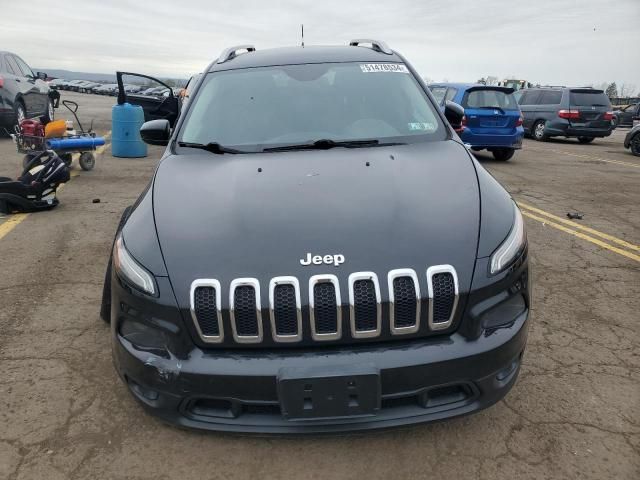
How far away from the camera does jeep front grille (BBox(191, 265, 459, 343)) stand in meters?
1.86

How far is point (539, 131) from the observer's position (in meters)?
16.1

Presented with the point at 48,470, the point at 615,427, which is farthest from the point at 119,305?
the point at 615,427

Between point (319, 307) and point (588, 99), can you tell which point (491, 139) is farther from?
point (319, 307)

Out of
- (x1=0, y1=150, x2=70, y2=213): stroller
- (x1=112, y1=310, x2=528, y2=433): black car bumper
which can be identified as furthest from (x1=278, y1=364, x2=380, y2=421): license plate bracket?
(x1=0, y1=150, x2=70, y2=213): stroller

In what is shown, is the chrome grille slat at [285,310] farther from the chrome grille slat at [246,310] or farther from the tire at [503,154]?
the tire at [503,154]

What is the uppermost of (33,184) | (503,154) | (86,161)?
(33,184)

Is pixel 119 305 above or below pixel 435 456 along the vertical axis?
above

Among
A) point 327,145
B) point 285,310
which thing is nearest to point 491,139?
point 327,145

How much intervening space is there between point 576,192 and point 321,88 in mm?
Answer: 6071

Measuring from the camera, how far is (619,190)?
26.8 feet

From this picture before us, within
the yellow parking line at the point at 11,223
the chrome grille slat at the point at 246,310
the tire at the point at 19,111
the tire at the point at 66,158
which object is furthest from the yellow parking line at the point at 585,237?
the tire at the point at 19,111

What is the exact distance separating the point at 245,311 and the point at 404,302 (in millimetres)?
581

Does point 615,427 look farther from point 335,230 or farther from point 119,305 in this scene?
point 119,305

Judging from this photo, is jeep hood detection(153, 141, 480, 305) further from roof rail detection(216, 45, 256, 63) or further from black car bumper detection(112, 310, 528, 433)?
roof rail detection(216, 45, 256, 63)
